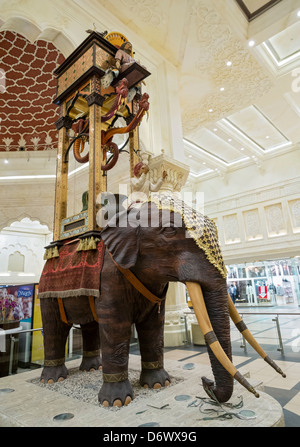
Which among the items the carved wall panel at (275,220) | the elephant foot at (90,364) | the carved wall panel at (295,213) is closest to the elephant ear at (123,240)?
the elephant foot at (90,364)

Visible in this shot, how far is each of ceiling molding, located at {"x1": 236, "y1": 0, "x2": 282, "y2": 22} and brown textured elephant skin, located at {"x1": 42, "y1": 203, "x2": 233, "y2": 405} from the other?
715cm

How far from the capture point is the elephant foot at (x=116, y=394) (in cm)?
183

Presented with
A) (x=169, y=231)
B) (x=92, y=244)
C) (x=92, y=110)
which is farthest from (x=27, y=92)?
(x=169, y=231)

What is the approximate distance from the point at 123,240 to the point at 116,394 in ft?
3.35

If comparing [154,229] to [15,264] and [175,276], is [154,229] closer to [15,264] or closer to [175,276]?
[175,276]

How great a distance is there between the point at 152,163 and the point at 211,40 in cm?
396

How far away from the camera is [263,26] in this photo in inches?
266

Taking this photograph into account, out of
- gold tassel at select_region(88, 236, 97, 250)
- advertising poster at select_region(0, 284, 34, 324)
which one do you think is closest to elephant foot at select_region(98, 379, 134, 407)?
gold tassel at select_region(88, 236, 97, 250)

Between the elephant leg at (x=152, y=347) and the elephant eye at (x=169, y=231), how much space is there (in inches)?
28.3

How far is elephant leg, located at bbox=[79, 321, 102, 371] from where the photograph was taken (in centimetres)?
288

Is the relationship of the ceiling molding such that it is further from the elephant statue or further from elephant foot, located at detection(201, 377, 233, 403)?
elephant foot, located at detection(201, 377, 233, 403)

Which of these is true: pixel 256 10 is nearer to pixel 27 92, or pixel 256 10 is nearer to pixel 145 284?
pixel 27 92

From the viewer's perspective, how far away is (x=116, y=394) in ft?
6.06

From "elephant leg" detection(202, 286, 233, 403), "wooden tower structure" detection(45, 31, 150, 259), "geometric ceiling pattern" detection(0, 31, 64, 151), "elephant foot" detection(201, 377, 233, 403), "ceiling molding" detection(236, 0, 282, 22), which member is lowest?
"elephant foot" detection(201, 377, 233, 403)
